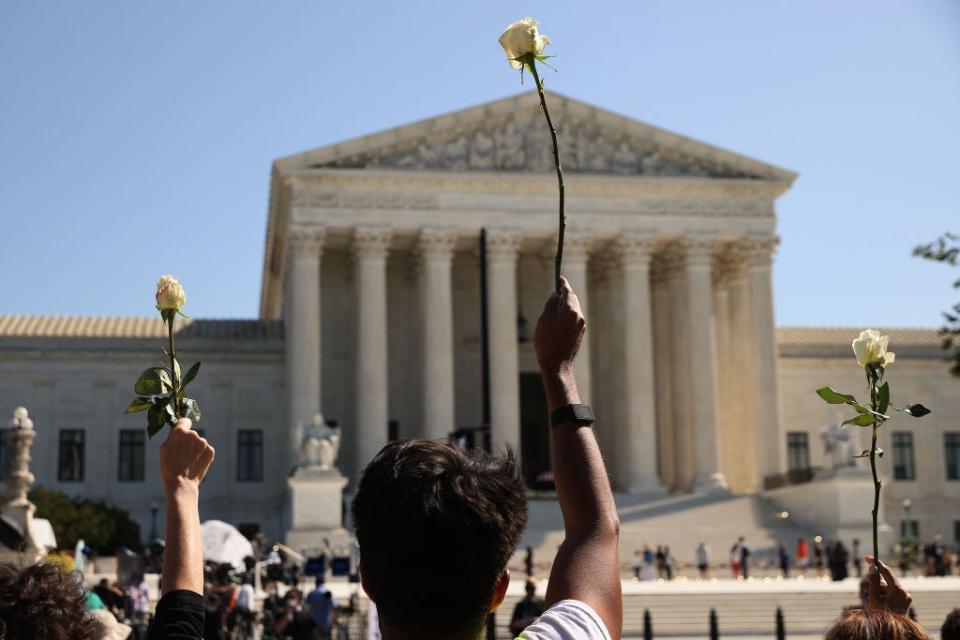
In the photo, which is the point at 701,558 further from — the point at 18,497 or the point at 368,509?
the point at 368,509

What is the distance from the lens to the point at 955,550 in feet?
219

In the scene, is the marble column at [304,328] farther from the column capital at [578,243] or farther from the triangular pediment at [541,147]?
the column capital at [578,243]

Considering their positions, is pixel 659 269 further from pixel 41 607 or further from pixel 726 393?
pixel 41 607

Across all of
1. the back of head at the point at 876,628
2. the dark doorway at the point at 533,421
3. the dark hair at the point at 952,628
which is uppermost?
the dark doorway at the point at 533,421

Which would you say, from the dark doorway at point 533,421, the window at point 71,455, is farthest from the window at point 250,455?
the dark doorway at point 533,421

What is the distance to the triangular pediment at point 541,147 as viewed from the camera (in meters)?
64.1

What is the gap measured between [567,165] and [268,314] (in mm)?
27812

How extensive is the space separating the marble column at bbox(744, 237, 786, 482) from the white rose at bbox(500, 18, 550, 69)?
6073cm

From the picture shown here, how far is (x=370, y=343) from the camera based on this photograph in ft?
206

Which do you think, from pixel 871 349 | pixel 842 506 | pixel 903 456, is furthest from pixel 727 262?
pixel 871 349

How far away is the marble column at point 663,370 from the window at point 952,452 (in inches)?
596

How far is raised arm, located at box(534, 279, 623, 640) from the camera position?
3.85 m

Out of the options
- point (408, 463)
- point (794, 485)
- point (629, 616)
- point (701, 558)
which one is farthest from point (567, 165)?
point (408, 463)

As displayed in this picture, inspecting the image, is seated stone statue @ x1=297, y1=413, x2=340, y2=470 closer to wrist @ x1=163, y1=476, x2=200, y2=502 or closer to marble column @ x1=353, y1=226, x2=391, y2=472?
marble column @ x1=353, y1=226, x2=391, y2=472
